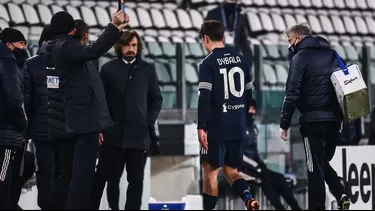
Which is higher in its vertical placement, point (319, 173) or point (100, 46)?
point (100, 46)

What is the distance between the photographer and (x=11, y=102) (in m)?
5.98

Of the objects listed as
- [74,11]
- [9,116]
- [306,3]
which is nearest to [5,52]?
[9,116]

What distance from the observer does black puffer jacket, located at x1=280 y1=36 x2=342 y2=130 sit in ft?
20.4

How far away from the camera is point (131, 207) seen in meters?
6.42

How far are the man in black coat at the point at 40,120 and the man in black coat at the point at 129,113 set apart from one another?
38 cm

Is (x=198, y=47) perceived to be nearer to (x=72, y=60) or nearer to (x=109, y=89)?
(x=109, y=89)

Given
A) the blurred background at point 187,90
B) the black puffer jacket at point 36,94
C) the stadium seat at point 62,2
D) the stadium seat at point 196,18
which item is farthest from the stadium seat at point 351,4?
the black puffer jacket at point 36,94

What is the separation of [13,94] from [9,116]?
0.53 ft

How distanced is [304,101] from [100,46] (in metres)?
1.61

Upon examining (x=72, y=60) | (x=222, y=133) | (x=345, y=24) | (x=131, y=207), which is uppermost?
(x=345, y=24)

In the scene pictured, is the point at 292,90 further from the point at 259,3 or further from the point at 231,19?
the point at 259,3

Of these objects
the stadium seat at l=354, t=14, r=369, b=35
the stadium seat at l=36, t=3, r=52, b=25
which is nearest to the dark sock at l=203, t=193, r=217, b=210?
the stadium seat at l=36, t=3, r=52, b=25

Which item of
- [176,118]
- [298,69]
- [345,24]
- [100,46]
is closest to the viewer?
[100,46]

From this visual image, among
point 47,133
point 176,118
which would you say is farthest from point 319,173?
point 176,118
